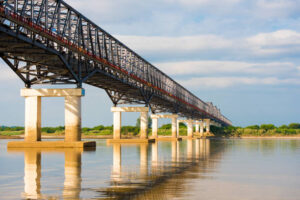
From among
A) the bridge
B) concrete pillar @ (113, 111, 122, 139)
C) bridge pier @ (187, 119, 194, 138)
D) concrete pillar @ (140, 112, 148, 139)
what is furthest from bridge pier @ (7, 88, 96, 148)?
bridge pier @ (187, 119, 194, 138)

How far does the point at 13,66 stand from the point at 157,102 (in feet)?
202

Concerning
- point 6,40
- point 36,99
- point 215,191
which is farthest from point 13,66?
point 215,191

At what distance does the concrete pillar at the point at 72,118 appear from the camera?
47.5 metres

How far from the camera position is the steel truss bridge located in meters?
36.7

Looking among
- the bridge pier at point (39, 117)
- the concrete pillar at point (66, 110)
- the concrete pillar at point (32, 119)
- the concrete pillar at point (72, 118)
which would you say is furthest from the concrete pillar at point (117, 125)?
the concrete pillar at point (72, 118)

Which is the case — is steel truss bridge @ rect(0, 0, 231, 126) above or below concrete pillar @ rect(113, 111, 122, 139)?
above

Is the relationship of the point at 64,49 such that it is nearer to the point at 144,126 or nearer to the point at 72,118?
the point at 72,118

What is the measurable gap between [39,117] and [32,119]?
2.99ft

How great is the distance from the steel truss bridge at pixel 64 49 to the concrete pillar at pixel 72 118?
7.72ft

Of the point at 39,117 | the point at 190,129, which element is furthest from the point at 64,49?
the point at 190,129

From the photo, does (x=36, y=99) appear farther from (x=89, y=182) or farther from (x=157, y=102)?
(x=157, y=102)

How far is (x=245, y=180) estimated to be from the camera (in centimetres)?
1809

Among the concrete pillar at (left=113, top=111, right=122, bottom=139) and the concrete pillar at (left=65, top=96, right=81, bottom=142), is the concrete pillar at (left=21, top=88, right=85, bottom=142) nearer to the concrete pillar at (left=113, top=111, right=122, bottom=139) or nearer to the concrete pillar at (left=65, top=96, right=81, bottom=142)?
the concrete pillar at (left=65, top=96, right=81, bottom=142)

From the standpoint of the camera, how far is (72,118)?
47.7 meters
